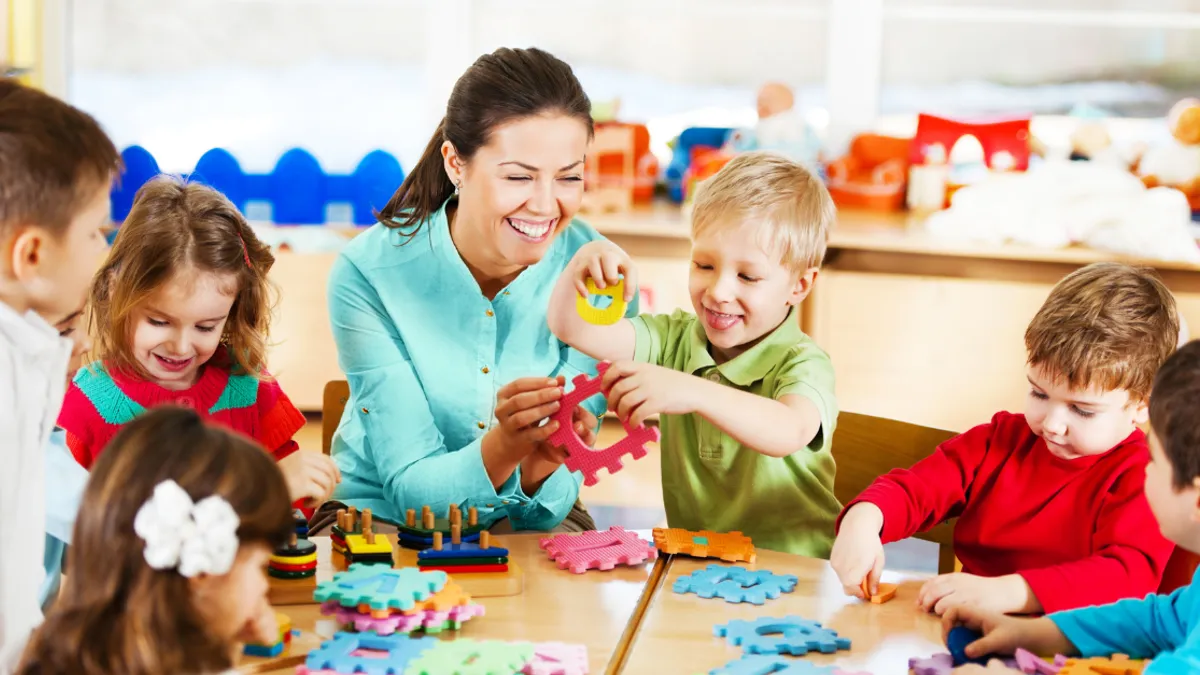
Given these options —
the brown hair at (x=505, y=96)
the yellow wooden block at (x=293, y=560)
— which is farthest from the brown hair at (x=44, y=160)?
the brown hair at (x=505, y=96)

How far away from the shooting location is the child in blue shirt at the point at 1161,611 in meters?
1.13

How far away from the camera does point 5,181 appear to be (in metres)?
1.12

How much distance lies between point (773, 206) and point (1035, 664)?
0.69 m

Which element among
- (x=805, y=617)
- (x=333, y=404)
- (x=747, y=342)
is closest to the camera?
(x=805, y=617)

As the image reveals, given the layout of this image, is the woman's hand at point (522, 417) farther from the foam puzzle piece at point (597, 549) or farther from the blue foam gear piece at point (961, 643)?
the blue foam gear piece at point (961, 643)

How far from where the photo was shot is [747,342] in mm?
1762

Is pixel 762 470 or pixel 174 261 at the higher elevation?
pixel 174 261

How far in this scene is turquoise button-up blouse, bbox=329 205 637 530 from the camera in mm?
1799

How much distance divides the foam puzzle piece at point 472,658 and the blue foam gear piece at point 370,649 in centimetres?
1

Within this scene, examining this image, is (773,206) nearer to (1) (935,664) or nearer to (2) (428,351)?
(2) (428,351)

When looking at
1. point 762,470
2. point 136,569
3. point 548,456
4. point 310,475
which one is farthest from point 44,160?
point 762,470

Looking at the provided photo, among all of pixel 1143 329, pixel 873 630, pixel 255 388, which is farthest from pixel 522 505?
pixel 1143 329

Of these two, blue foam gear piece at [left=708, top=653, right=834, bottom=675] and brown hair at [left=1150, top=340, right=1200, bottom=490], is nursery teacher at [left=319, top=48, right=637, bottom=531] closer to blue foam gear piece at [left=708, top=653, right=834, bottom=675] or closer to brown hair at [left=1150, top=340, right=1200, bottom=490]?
blue foam gear piece at [left=708, top=653, right=834, bottom=675]

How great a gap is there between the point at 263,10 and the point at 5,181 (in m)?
3.50
